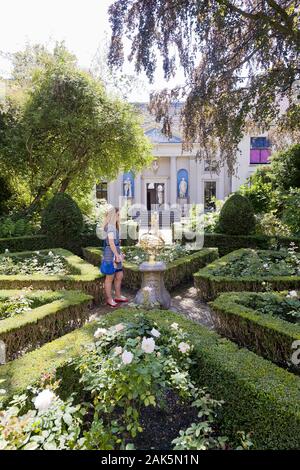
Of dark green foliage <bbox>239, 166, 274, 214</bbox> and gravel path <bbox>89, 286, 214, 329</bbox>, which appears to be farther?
dark green foliage <bbox>239, 166, 274, 214</bbox>

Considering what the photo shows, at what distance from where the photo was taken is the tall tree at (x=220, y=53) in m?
8.63

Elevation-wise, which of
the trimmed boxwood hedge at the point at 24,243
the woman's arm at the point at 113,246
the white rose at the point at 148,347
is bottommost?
the white rose at the point at 148,347

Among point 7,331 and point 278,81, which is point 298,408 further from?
point 278,81

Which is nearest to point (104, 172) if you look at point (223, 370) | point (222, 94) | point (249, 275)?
point (222, 94)

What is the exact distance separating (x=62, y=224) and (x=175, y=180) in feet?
60.0

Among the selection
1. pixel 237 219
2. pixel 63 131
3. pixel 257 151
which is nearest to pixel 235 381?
pixel 237 219

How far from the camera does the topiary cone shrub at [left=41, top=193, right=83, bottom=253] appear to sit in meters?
10.2

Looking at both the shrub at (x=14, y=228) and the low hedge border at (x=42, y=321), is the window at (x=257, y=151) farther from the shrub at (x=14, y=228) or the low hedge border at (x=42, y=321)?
the low hedge border at (x=42, y=321)

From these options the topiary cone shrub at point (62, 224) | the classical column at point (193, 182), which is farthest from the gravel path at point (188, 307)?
the classical column at point (193, 182)

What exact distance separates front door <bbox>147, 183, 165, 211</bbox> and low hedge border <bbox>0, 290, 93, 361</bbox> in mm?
22644

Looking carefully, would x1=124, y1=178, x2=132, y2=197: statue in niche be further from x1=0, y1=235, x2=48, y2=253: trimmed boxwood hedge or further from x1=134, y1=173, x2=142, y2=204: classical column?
x1=0, y1=235, x2=48, y2=253: trimmed boxwood hedge

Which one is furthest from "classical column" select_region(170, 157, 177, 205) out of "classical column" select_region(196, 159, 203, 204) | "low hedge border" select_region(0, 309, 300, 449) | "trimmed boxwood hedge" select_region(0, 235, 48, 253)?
"low hedge border" select_region(0, 309, 300, 449)

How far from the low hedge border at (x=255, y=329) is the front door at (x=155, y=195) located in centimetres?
2287

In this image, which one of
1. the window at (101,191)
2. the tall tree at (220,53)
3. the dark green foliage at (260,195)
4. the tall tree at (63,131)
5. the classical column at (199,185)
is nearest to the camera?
the tall tree at (220,53)
